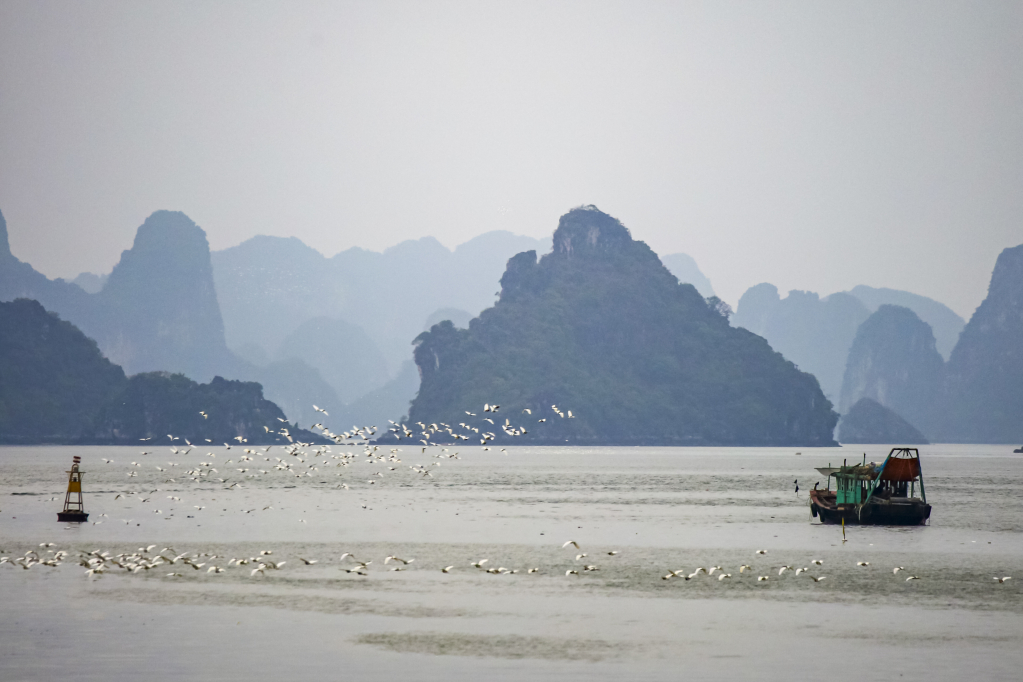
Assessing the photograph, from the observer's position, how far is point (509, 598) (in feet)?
139

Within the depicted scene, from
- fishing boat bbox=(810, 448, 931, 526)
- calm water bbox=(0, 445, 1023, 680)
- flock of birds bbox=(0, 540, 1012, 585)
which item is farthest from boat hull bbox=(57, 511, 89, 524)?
fishing boat bbox=(810, 448, 931, 526)

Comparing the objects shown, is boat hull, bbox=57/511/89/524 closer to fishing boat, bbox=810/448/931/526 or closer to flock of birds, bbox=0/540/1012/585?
flock of birds, bbox=0/540/1012/585

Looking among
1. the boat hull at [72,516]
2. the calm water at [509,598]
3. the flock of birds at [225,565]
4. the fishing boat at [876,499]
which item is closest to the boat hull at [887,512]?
the fishing boat at [876,499]

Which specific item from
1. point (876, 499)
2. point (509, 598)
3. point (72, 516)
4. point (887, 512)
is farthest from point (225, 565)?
point (887, 512)

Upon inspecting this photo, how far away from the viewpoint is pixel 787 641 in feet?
111

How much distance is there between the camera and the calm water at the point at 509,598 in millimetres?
30797

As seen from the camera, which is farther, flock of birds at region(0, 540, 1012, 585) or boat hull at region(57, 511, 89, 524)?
boat hull at region(57, 511, 89, 524)

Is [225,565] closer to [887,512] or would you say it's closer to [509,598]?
[509,598]

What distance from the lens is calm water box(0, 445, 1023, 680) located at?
30797 millimetres

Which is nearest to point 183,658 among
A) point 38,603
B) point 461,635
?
point 461,635

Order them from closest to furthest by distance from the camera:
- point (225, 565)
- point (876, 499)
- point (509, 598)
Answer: point (509, 598), point (225, 565), point (876, 499)

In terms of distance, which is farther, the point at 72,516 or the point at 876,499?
the point at 876,499

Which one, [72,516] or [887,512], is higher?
[887,512]

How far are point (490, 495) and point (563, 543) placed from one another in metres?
47.3
